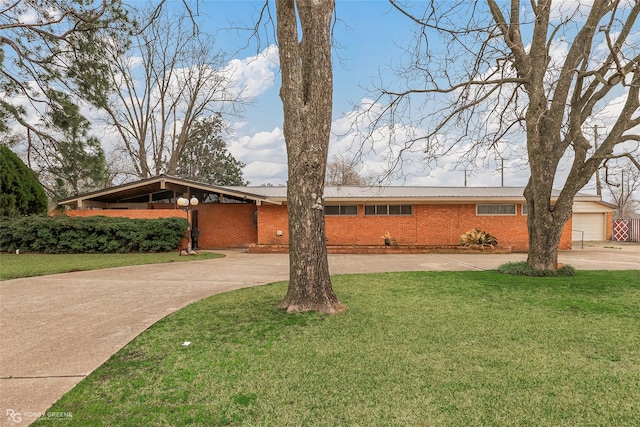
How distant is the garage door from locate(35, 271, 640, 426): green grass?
2053cm

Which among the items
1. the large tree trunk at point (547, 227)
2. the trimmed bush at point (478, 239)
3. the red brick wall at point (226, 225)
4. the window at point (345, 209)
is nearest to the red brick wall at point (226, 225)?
the red brick wall at point (226, 225)

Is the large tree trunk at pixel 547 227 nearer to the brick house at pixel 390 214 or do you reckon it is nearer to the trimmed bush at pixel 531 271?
the trimmed bush at pixel 531 271

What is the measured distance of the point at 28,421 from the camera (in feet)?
7.17

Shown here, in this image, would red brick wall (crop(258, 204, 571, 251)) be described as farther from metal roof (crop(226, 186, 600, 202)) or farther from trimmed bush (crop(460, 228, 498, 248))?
trimmed bush (crop(460, 228, 498, 248))

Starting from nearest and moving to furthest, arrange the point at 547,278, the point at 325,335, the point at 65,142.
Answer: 1. the point at 325,335
2. the point at 547,278
3. the point at 65,142

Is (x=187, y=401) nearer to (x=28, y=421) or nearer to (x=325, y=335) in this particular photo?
(x=28, y=421)

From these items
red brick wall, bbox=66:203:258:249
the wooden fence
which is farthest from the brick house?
the wooden fence

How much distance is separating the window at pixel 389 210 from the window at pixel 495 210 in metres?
3.30

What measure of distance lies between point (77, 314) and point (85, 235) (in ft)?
35.5

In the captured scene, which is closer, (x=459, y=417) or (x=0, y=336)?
(x=459, y=417)

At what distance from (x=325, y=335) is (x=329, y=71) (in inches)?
141

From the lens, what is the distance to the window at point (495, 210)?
15867mm

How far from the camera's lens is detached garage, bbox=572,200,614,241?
21.5m

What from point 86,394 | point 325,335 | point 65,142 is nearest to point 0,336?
point 86,394
